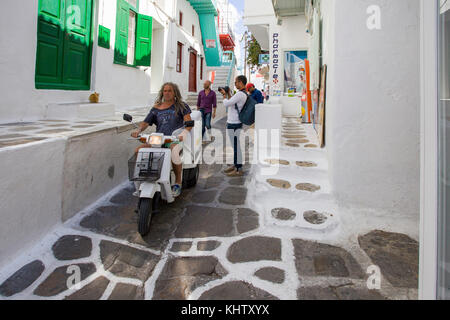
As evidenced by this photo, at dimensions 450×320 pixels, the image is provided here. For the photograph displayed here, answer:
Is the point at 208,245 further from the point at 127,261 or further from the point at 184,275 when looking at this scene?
the point at 127,261

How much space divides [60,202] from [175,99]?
1878mm

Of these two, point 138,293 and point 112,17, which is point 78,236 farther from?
point 112,17

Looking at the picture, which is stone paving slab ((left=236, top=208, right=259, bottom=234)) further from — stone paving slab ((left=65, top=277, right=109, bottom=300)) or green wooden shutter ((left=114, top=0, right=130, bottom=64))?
green wooden shutter ((left=114, top=0, right=130, bottom=64))

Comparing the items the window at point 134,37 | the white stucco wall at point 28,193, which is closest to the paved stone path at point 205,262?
the white stucco wall at point 28,193

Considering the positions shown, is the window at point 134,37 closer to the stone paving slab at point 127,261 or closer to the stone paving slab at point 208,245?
the stone paving slab at point 127,261

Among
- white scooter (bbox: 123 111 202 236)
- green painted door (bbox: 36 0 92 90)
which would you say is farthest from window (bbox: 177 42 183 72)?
white scooter (bbox: 123 111 202 236)

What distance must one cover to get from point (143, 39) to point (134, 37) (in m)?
0.29

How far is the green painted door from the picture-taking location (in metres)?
5.19

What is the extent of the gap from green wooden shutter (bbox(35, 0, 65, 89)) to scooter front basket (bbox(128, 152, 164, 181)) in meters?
3.39

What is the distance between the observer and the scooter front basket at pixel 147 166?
3.06m

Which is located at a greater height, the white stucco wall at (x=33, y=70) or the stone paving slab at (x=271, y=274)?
the white stucco wall at (x=33, y=70)

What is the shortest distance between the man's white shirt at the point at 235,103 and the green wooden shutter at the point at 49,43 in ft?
11.1

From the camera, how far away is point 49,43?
533 cm

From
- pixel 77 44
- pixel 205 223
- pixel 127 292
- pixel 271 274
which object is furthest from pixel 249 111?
pixel 77 44
